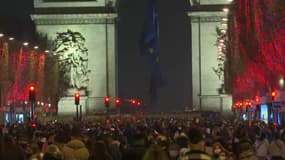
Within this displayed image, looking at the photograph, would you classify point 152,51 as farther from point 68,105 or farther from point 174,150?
point 174,150

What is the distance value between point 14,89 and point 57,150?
206 ft

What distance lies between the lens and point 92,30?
106938 millimetres

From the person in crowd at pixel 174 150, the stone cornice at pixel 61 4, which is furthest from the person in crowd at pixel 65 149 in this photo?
the stone cornice at pixel 61 4

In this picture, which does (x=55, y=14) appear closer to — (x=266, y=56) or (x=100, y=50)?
(x=100, y=50)

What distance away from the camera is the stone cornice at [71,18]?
10612cm

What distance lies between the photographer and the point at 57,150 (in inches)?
842

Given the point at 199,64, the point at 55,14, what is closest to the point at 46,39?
the point at 55,14

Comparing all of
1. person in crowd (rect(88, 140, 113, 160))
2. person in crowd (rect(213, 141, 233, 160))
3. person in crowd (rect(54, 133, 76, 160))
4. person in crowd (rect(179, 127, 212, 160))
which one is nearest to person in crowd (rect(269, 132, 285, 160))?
person in crowd (rect(213, 141, 233, 160))

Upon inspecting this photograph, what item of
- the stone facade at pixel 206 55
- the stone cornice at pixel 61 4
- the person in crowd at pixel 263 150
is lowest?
the person in crowd at pixel 263 150

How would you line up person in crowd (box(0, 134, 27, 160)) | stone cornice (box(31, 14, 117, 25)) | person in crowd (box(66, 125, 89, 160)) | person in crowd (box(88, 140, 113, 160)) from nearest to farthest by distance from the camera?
1. person in crowd (box(0, 134, 27, 160))
2. person in crowd (box(88, 140, 113, 160))
3. person in crowd (box(66, 125, 89, 160))
4. stone cornice (box(31, 14, 117, 25))

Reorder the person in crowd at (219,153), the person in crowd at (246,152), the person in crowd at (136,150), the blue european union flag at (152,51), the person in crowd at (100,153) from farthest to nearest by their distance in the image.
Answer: the blue european union flag at (152,51) → the person in crowd at (246,152) → the person in crowd at (219,153) → the person in crowd at (100,153) → the person in crowd at (136,150)

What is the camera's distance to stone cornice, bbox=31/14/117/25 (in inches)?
4178

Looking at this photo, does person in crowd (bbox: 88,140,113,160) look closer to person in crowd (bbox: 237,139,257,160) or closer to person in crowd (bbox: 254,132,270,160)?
person in crowd (bbox: 237,139,257,160)

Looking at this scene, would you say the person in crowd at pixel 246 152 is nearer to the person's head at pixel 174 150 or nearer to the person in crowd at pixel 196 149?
the person's head at pixel 174 150
